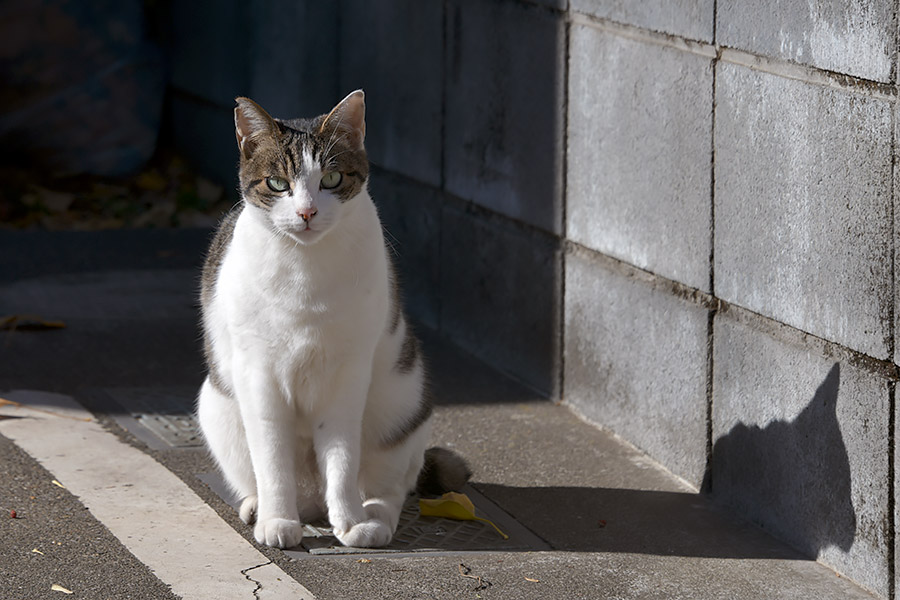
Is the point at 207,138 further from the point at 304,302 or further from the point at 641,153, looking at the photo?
the point at 304,302

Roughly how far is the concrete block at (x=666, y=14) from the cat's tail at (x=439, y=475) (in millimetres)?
1690

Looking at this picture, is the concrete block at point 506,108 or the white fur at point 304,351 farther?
the concrete block at point 506,108

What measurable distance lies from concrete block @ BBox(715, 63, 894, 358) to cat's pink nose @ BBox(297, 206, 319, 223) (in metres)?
1.45

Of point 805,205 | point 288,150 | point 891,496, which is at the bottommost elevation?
point 891,496

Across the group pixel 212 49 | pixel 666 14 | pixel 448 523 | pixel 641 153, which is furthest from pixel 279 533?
pixel 212 49

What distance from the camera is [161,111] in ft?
32.2

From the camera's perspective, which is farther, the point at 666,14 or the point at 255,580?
the point at 666,14

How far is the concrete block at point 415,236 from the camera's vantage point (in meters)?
6.53

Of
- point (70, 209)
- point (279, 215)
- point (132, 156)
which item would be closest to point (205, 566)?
point (279, 215)

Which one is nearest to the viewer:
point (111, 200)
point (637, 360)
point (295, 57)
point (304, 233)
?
point (304, 233)

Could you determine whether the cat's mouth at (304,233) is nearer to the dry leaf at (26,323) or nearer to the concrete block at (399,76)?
the concrete block at (399,76)

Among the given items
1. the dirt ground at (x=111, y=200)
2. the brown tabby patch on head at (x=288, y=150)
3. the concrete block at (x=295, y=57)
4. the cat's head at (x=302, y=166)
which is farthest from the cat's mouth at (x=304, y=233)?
Result: the dirt ground at (x=111, y=200)

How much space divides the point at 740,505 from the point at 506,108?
2228 millimetres

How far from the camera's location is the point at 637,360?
4.92 metres
